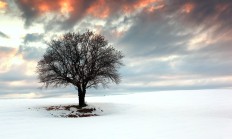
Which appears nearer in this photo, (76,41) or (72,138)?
(72,138)

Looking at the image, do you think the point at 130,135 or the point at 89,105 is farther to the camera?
the point at 89,105

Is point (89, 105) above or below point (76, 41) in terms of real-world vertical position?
below

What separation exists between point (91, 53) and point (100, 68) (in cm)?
273

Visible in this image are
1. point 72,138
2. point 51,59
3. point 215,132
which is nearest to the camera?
point 72,138

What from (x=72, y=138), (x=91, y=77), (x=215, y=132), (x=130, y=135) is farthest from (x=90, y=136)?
(x=91, y=77)

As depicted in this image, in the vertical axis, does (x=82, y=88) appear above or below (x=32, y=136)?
above

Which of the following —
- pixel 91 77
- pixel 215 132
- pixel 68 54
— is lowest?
pixel 215 132

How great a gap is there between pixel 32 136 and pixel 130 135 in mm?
6638

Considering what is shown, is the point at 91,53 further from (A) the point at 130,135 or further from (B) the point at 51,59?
(A) the point at 130,135

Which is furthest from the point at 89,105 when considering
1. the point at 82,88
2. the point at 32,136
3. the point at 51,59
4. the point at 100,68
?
the point at 32,136

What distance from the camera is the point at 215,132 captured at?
22812mm

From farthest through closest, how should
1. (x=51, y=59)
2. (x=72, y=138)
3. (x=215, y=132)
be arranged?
1. (x=51, y=59)
2. (x=215, y=132)
3. (x=72, y=138)

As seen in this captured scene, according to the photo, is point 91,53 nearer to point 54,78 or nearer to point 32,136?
point 54,78

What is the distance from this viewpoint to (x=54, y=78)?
48.5 metres
